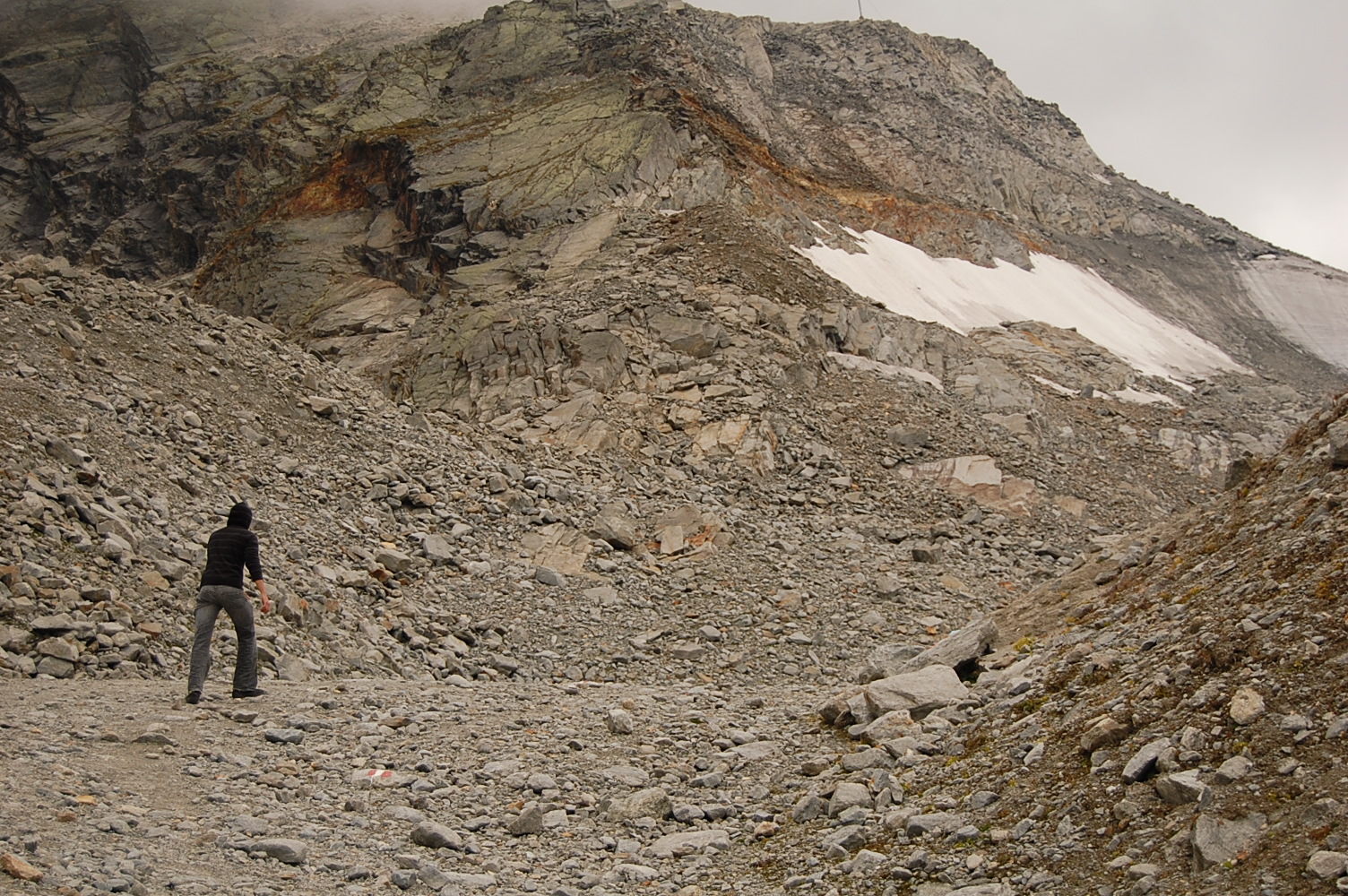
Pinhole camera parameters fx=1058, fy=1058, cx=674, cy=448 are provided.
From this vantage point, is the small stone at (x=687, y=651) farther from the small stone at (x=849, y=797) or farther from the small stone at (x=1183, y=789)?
the small stone at (x=1183, y=789)

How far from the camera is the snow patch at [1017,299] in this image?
31.4 meters

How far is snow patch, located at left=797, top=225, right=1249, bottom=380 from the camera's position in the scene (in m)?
31.4

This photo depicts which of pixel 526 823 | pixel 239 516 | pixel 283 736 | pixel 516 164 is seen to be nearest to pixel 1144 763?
pixel 526 823

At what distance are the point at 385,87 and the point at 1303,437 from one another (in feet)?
133

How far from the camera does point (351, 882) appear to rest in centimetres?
609

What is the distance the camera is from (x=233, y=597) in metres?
9.73

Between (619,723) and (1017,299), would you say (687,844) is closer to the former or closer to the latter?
(619,723)

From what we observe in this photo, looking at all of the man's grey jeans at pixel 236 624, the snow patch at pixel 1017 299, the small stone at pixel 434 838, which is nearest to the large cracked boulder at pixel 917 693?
the small stone at pixel 434 838

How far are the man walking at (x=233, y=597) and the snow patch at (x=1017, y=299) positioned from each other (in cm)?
2227

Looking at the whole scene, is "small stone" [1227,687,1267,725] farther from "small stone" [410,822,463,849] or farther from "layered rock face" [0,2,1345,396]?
"layered rock face" [0,2,1345,396]

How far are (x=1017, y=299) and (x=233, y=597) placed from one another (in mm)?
31421

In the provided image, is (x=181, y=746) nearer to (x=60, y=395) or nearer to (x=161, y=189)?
(x=60, y=395)

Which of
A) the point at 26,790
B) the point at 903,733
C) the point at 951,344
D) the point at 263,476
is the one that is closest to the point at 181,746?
the point at 26,790

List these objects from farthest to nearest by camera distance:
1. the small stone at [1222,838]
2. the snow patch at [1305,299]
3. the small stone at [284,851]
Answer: the snow patch at [1305,299]
the small stone at [284,851]
the small stone at [1222,838]
